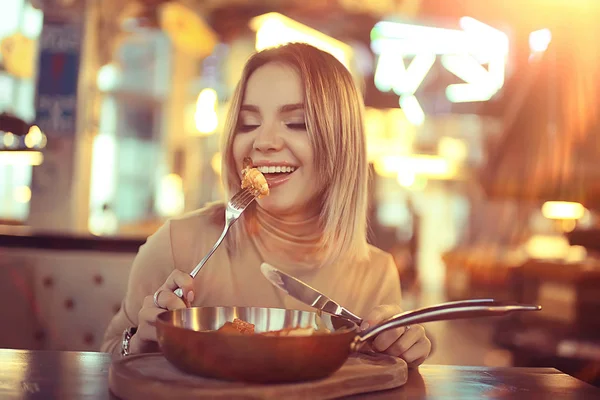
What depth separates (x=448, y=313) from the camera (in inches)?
37.7

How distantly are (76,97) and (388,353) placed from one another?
3557 millimetres

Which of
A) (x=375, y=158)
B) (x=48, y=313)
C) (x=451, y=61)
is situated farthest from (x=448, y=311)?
(x=375, y=158)

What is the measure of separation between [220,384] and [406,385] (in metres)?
0.34

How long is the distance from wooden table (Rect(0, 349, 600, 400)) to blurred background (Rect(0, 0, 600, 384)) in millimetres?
865

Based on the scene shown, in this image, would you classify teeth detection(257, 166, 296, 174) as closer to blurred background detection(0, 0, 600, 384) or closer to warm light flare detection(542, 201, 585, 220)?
blurred background detection(0, 0, 600, 384)

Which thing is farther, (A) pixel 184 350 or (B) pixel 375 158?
(B) pixel 375 158

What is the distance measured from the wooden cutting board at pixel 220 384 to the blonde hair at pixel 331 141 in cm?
52

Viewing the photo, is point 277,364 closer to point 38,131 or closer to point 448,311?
point 448,311

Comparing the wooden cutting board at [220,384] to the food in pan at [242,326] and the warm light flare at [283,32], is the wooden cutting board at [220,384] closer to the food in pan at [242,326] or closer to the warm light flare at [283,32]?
the food in pan at [242,326]

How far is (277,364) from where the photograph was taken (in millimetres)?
838

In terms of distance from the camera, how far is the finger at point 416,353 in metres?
1.20

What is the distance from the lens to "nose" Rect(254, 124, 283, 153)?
1391 millimetres

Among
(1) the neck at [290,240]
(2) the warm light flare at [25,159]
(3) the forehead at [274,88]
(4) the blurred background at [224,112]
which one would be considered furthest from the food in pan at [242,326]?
(2) the warm light flare at [25,159]

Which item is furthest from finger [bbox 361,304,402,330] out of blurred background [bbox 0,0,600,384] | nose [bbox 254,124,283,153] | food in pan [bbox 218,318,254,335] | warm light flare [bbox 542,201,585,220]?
warm light flare [bbox 542,201,585,220]
